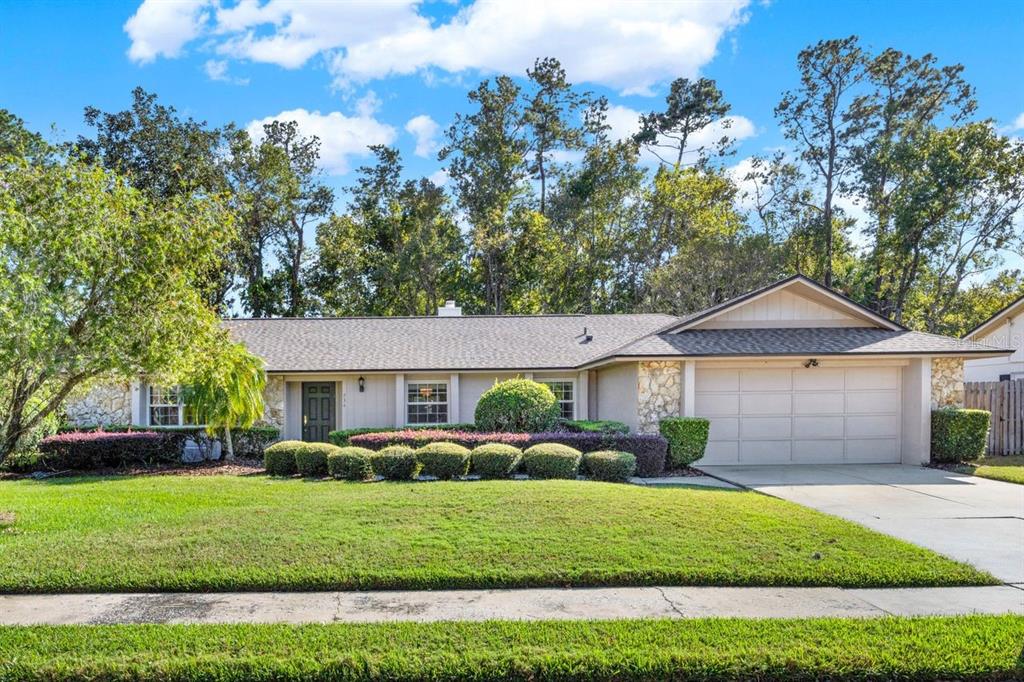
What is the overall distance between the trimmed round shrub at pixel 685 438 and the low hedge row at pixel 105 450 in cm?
1124

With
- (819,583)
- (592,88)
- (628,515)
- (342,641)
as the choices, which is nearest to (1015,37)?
(819,583)

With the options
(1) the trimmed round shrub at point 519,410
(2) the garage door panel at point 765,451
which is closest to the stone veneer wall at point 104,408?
(1) the trimmed round shrub at point 519,410

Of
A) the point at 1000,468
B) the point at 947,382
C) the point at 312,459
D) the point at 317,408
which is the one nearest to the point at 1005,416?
the point at 947,382

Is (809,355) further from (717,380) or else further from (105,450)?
(105,450)

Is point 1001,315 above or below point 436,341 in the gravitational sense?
above

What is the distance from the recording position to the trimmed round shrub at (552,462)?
11234 millimetres

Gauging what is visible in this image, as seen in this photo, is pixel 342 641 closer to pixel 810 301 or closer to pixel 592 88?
pixel 810 301

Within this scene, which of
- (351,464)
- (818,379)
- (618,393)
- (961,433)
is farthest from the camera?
(618,393)

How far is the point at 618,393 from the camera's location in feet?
50.7

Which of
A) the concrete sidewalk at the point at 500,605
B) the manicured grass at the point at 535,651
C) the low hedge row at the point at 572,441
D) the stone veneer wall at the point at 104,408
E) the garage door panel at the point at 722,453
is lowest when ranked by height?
the garage door panel at the point at 722,453

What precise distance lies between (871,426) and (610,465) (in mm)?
6858

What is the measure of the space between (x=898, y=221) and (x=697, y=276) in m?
9.00

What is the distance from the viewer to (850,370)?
14008mm

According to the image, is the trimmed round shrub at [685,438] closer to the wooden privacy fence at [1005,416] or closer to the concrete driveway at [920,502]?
the concrete driveway at [920,502]
